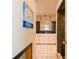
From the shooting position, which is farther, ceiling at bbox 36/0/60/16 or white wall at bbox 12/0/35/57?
ceiling at bbox 36/0/60/16

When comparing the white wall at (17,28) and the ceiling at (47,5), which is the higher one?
the ceiling at (47,5)

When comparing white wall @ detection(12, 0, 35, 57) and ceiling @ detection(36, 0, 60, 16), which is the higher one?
ceiling @ detection(36, 0, 60, 16)

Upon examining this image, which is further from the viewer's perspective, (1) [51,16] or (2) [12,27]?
(1) [51,16]

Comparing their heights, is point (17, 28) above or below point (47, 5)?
below

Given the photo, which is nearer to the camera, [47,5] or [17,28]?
[17,28]

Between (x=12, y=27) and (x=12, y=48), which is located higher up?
(x=12, y=27)

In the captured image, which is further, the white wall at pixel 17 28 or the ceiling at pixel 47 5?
the ceiling at pixel 47 5
